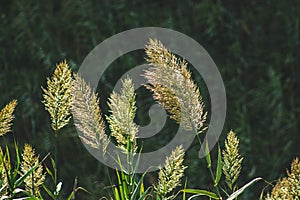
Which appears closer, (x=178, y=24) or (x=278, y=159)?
(x=278, y=159)

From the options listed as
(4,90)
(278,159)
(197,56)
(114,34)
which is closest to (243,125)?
(278,159)

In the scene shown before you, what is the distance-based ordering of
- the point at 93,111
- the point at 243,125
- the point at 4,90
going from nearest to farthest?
the point at 93,111 < the point at 243,125 < the point at 4,90

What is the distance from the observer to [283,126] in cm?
336

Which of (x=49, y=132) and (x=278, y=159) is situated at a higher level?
(x=49, y=132)

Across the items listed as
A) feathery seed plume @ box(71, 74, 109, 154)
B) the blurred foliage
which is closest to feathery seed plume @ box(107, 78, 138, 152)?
feathery seed plume @ box(71, 74, 109, 154)

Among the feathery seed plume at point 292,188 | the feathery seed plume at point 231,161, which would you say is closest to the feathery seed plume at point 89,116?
the feathery seed plume at point 231,161

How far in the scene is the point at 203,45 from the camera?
348cm

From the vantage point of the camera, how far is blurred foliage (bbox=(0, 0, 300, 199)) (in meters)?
3.31

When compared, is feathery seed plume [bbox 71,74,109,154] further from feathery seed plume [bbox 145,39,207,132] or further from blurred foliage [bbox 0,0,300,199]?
blurred foliage [bbox 0,0,300,199]

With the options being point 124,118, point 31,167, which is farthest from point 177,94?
point 31,167

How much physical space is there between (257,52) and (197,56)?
322mm

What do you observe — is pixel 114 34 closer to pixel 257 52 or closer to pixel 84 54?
pixel 84 54

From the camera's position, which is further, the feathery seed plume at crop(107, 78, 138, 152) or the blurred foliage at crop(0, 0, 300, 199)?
the blurred foliage at crop(0, 0, 300, 199)

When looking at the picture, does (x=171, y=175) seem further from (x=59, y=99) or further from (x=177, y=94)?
(x=59, y=99)
